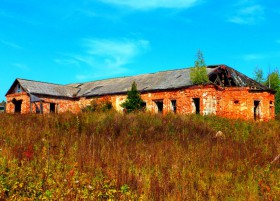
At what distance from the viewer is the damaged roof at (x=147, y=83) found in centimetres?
2506

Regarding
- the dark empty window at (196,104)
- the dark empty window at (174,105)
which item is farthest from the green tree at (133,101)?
the dark empty window at (196,104)

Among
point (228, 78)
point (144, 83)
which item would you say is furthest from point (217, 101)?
point (144, 83)

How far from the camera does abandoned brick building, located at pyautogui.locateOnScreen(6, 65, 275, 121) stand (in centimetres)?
2350

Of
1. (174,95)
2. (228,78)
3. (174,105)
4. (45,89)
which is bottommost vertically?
(174,105)

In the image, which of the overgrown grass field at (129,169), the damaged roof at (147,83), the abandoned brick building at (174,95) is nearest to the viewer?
the overgrown grass field at (129,169)

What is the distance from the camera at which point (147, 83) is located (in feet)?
90.6

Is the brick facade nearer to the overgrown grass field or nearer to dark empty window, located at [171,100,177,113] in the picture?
dark empty window, located at [171,100,177,113]

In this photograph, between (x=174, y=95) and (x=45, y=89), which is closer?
(x=174, y=95)

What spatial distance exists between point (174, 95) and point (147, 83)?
3.82m

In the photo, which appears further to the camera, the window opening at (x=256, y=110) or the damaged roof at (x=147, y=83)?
the damaged roof at (x=147, y=83)

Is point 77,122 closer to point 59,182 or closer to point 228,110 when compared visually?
point 59,182

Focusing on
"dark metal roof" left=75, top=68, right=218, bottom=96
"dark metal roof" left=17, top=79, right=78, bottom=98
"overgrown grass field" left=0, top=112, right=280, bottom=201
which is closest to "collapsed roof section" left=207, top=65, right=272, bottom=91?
"dark metal roof" left=75, top=68, right=218, bottom=96

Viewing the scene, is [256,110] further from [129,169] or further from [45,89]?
[129,169]

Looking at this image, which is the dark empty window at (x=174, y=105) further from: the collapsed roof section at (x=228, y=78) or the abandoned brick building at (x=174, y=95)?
the collapsed roof section at (x=228, y=78)
